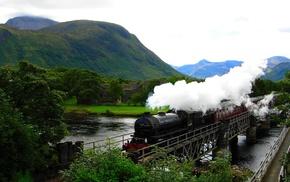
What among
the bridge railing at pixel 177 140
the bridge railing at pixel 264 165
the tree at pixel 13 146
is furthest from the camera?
the bridge railing at pixel 177 140

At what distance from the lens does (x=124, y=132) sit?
57.9 metres

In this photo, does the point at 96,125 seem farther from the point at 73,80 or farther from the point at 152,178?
the point at 152,178

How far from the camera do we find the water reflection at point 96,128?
5334cm

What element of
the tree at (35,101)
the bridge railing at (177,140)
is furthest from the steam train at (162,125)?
the tree at (35,101)

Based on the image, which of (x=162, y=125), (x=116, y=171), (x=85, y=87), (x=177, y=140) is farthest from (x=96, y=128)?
(x=116, y=171)

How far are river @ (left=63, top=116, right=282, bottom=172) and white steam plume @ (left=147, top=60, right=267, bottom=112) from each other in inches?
325

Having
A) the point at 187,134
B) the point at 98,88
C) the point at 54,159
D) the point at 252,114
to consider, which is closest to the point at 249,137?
the point at 252,114

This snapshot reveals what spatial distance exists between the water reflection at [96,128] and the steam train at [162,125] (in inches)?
902

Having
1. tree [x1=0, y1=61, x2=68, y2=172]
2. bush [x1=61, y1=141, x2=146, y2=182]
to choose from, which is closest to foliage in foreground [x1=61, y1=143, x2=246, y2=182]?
bush [x1=61, y1=141, x2=146, y2=182]

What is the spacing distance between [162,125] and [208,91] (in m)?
11.7

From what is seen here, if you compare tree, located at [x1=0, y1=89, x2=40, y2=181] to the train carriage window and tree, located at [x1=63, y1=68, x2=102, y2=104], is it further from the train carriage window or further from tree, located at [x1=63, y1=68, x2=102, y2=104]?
tree, located at [x1=63, y1=68, x2=102, y2=104]

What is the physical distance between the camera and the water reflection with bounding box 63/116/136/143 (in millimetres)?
53341

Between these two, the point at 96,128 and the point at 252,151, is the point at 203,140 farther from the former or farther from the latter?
the point at 96,128

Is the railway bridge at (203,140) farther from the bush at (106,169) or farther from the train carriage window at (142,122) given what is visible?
the bush at (106,169)
